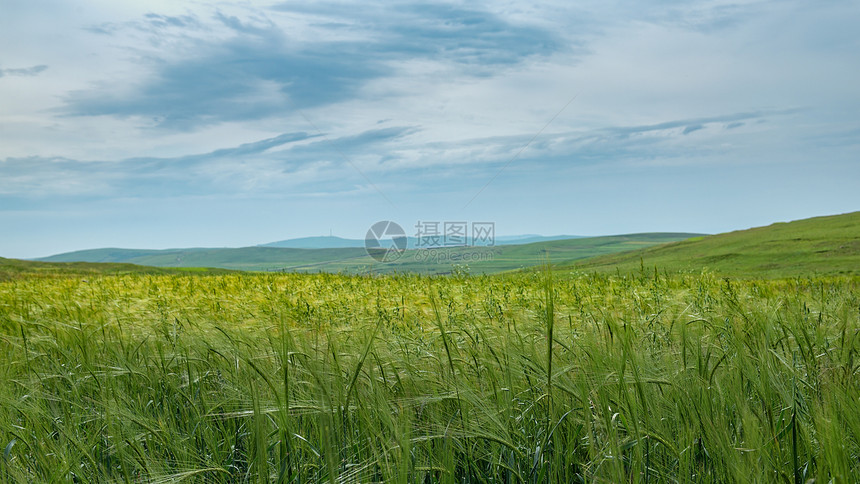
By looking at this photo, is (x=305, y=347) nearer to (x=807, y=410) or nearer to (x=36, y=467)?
(x=36, y=467)

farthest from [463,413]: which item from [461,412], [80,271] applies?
[80,271]

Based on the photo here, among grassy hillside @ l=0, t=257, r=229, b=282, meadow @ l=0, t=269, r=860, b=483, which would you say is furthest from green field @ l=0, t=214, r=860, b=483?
grassy hillside @ l=0, t=257, r=229, b=282

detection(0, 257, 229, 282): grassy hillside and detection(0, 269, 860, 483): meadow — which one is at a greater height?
detection(0, 257, 229, 282): grassy hillside

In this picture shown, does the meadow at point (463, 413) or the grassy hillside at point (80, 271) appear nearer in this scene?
the meadow at point (463, 413)

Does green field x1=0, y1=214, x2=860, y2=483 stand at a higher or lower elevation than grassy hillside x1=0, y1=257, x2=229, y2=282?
lower

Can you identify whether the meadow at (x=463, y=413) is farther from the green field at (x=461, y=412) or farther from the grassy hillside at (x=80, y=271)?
the grassy hillside at (x=80, y=271)

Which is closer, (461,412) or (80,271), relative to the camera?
(461,412)

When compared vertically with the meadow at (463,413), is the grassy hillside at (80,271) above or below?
above

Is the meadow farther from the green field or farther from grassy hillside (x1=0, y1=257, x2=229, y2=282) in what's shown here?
grassy hillside (x1=0, y1=257, x2=229, y2=282)

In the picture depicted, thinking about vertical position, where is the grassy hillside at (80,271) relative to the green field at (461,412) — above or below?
above

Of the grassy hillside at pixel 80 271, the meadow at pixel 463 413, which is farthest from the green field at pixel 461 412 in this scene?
the grassy hillside at pixel 80 271

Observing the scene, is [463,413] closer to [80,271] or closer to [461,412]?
[461,412]

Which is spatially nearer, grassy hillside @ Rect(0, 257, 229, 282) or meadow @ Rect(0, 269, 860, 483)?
meadow @ Rect(0, 269, 860, 483)

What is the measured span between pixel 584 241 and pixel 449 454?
491 ft
